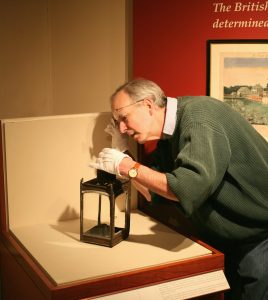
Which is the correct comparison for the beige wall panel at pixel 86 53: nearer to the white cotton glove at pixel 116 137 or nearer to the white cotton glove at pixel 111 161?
the white cotton glove at pixel 116 137

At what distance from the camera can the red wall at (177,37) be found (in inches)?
84.4

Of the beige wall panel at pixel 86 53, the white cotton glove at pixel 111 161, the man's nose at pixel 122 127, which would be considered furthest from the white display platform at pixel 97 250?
the beige wall panel at pixel 86 53

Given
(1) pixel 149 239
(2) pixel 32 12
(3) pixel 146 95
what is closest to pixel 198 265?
(1) pixel 149 239

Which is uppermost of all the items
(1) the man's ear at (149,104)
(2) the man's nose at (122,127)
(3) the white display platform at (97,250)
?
(1) the man's ear at (149,104)

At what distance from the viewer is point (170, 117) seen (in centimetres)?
181

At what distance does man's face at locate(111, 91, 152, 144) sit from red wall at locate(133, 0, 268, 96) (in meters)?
0.44

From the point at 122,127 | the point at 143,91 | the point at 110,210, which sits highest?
the point at 143,91

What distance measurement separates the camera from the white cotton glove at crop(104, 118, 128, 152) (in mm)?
2049

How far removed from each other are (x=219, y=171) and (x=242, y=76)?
68 cm

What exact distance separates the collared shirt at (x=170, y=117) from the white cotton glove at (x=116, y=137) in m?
0.27

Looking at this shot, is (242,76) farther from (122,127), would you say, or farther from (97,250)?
(97,250)

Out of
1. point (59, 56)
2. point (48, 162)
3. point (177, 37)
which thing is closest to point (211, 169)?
point (48, 162)

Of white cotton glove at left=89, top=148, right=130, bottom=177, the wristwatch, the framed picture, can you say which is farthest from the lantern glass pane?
the framed picture

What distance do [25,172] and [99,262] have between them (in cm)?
49
